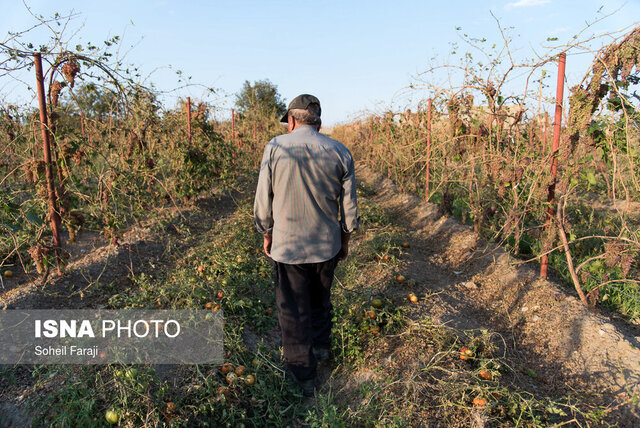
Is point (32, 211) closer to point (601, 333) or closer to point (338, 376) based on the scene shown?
point (338, 376)

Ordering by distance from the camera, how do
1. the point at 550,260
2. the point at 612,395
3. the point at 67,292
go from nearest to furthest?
the point at 612,395, the point at 67,292, the point at 550,260

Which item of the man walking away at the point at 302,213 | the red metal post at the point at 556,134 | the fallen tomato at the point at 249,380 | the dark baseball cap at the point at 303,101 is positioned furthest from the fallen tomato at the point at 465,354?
the dark baseball cap at the point at 303,101

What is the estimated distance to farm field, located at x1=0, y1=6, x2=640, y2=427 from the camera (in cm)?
208

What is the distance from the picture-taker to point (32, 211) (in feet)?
10.4

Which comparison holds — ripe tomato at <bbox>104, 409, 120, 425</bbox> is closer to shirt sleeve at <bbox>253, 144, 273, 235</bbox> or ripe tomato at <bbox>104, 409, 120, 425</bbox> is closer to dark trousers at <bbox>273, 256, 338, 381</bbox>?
dark trousers at <bbox>273, 256, 338, 381</bbox>

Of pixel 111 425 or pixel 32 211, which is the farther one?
pixel 32 211

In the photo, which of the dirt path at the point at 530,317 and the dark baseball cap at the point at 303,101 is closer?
the dark baseball cap at the point at 303,101

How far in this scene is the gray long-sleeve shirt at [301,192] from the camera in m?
2.23

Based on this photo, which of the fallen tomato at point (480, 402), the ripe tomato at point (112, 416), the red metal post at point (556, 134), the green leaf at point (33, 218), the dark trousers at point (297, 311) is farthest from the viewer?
the red metal post at point (556, 134)

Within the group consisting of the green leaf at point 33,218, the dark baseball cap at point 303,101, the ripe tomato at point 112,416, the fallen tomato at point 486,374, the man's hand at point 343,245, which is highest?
the dark baseball cap at point 303,101

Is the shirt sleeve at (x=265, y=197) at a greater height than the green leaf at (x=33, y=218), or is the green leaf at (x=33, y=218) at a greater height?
the shirt sleeve at (x=265, y=197)

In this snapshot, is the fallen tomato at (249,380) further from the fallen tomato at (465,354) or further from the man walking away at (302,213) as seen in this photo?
the fallen tomato at (465,354)

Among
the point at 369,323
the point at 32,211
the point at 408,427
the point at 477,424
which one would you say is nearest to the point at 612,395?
the point at 477,424

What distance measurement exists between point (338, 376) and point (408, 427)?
2.10 feet
